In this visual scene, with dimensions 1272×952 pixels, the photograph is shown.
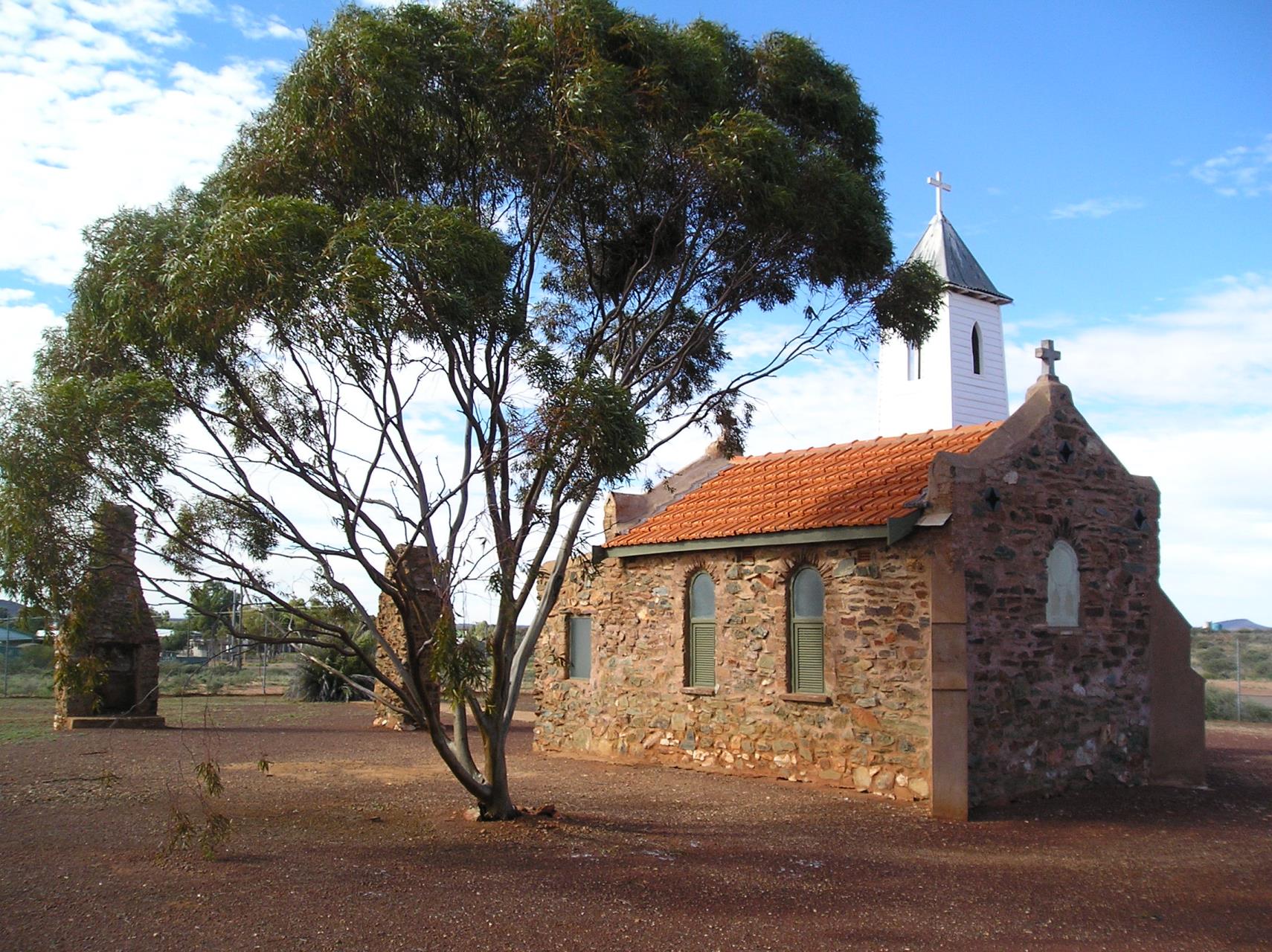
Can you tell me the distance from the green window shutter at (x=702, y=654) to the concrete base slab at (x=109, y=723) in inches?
481

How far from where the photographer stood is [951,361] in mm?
28375

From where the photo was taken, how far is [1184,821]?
11.9m

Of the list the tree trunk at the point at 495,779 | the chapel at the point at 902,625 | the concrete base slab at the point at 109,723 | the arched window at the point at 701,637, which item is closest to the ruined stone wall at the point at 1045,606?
the chapel at the point at 902,625

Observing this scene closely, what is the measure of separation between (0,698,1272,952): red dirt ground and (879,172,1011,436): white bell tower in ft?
49.2

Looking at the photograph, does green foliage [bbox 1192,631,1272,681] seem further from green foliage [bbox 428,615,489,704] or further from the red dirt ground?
green foliage [bbox 428,615,489,704]

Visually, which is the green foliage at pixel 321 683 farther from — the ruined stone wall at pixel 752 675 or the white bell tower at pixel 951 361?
the white bell tower at pixel 951 361

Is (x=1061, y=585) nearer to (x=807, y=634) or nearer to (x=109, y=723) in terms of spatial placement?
(x=807, y=634)

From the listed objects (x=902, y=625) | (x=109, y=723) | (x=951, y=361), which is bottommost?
(x=109, y=723)

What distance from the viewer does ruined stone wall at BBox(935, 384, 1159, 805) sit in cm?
1209

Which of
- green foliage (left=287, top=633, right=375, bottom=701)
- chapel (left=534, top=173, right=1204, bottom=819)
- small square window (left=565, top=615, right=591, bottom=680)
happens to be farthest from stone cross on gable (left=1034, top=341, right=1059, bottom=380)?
green foliage (left=287, top=633, right=375, bottom=701)

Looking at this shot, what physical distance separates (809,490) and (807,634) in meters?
2.30

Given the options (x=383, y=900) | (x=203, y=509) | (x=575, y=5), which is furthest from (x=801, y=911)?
(x=575, y=5)

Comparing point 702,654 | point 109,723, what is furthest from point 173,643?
point 702,654

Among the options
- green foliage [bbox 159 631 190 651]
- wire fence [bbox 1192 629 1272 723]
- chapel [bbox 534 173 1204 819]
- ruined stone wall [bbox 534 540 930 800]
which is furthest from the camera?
green foliage [bbox 159 631 190 651]
